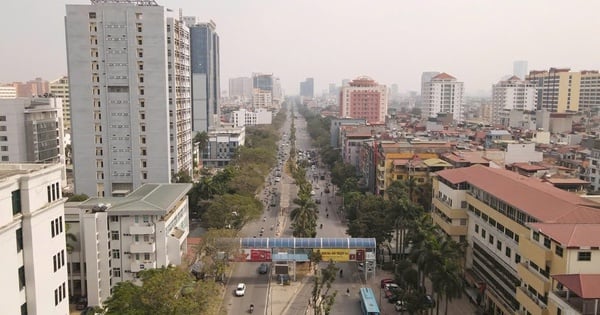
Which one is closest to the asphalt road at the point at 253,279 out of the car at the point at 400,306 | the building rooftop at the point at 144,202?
the building rooftop at the point at 144,202

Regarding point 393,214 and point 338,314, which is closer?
point 338,314

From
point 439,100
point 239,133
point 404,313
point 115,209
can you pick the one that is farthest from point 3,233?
point 439,100

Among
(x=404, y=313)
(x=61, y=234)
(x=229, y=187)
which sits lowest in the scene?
(x=404, y=313)

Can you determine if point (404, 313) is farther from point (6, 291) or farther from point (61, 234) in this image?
point (6, 291)

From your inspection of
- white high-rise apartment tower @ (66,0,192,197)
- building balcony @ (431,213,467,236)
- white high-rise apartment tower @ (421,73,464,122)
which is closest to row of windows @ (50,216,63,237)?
building balcony @ (431,213,467,236)

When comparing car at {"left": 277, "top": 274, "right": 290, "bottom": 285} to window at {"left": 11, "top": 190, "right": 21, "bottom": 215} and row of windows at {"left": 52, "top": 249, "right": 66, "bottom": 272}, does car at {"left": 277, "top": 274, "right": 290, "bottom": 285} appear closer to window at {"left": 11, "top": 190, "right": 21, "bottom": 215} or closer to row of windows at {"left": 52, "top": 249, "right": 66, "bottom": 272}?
row of windows at {"left": 52, "top": 249, "right": 66, "bottom": 272}
